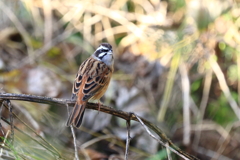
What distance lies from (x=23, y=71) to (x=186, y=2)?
3179 millimetres

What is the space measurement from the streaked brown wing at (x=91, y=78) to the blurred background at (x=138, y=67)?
1.11 meters

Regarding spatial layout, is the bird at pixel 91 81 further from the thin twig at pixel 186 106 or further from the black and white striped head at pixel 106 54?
the thin twig at pixel 186 106

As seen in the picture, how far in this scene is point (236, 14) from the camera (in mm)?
6168

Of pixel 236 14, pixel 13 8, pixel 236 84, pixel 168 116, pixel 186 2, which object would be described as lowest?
pixel 168 116

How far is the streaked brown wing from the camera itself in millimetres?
3839

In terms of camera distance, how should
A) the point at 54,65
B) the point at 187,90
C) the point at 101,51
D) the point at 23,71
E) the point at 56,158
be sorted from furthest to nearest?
the point at 54,65 < the point at 23,71 < the point at 187,90 < the point at 101,51 < the point at 56,158

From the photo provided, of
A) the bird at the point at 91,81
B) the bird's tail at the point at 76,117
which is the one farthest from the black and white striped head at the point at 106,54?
the bird's tail at the point at 76,117

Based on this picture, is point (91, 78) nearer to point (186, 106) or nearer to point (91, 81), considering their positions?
point (91, 81)


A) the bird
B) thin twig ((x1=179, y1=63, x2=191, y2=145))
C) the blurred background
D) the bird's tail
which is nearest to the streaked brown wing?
the bird

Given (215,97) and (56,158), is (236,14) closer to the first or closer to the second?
(215,97)

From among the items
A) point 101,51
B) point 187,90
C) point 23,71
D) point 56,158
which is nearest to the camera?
point 56,158

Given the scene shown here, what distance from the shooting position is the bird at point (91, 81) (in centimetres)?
352

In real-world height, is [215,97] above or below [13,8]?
below

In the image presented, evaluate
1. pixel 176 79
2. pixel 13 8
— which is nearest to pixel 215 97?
pixel 176 79
